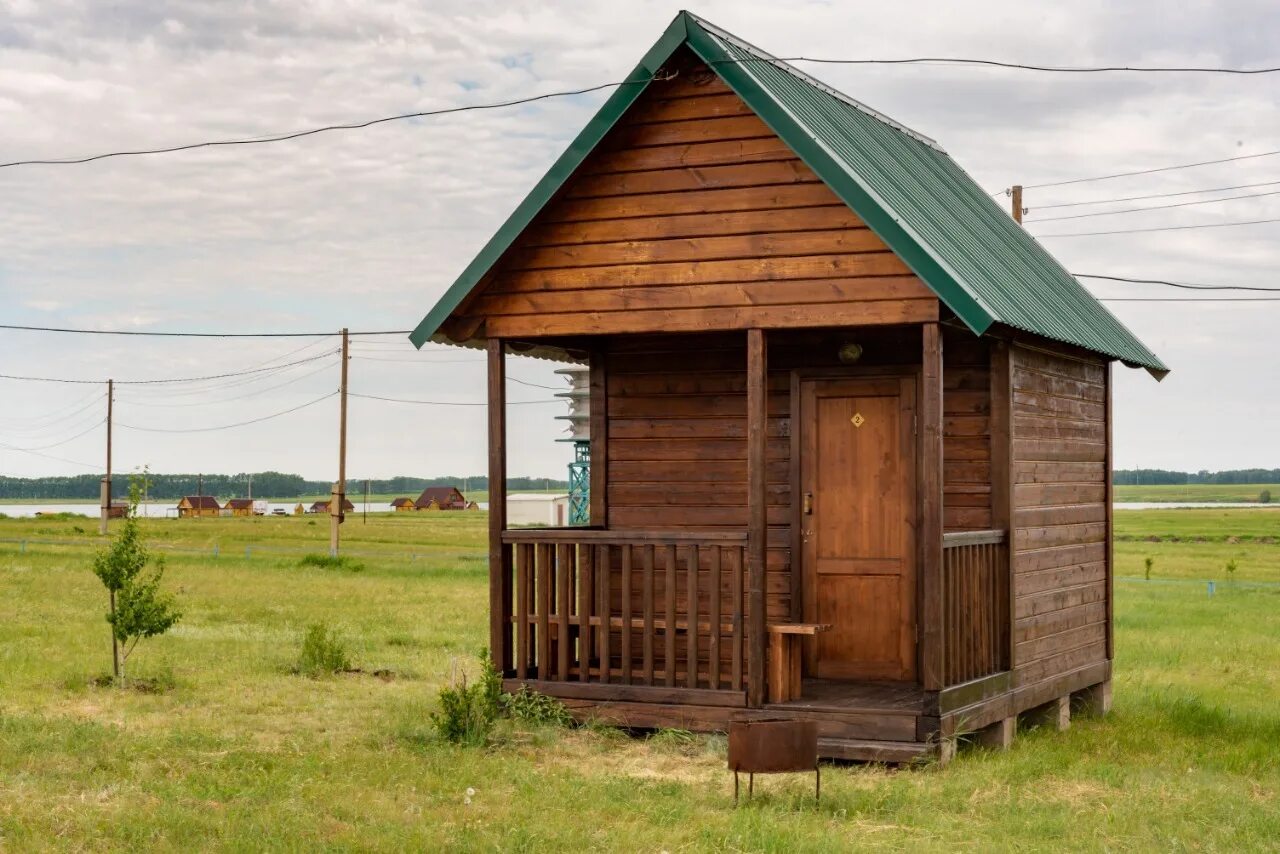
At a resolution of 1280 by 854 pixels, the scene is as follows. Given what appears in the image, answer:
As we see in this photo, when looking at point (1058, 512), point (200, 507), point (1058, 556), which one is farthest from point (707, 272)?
point (200, 507)

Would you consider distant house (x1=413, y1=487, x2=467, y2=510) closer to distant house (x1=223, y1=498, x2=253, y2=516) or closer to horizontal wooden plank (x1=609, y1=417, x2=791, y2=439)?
distant house (x1=223, y1=498, x2=253, y2=516)

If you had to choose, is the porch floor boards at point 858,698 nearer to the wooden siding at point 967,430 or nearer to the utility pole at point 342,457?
the wooden siding at point 967,430

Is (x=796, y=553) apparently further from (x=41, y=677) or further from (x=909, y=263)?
(x=41, y=677)

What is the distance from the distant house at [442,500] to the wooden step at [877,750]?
144 m

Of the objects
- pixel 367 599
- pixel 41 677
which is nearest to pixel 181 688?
pixel 41 677

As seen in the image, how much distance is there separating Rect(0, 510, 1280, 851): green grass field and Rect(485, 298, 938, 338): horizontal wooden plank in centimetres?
314

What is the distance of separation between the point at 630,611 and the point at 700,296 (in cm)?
256

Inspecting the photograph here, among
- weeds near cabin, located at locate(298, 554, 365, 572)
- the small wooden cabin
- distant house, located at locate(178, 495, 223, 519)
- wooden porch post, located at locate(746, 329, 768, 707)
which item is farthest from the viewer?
distant house, located at locate(178, 495, 223, 519)

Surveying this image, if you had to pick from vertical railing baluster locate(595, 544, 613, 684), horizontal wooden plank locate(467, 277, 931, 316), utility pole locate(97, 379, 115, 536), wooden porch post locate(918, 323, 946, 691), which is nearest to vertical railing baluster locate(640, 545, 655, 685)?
vertical railing baluster locate(595, 544, 613, 684)

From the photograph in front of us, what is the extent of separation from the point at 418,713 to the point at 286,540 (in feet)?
181

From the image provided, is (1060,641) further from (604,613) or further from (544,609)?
(544,609)

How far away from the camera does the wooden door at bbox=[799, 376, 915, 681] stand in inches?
484

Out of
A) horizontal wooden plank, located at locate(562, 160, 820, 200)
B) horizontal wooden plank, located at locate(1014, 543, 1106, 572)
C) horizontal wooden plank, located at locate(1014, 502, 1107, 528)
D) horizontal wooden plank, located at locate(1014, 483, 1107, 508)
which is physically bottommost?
horizontal wooden plank, located at locate(1014, 543, 1106, 572)

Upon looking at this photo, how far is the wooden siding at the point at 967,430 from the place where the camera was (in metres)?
12.1
